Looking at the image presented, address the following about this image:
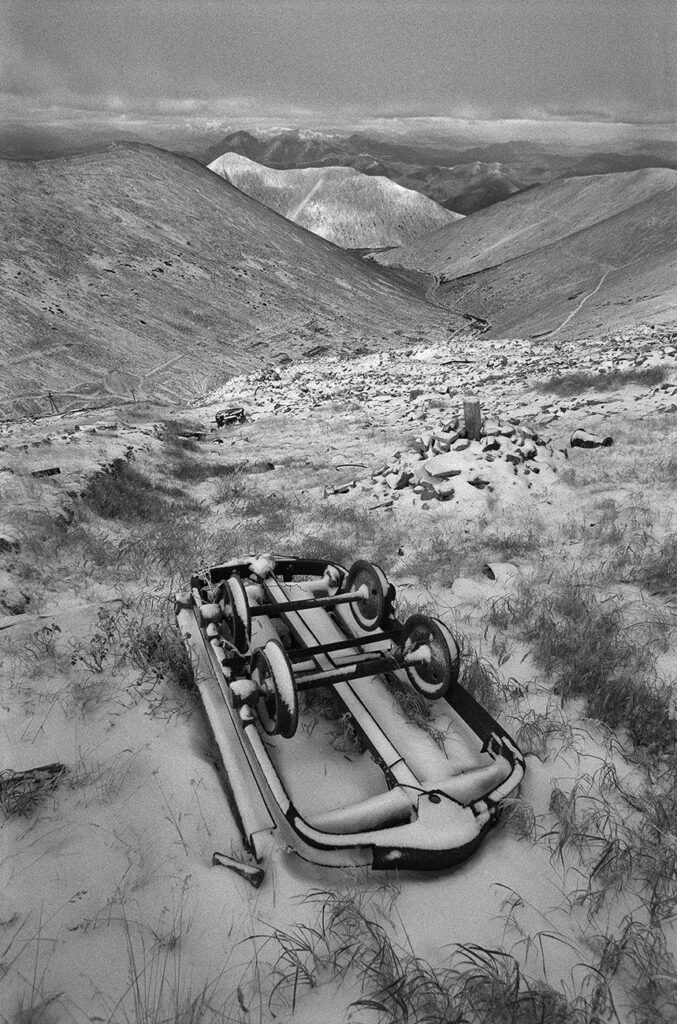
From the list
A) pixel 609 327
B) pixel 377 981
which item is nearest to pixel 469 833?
pixel 377 981

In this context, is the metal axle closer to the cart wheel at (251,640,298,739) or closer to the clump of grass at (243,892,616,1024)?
the cart wheel at (251,640,298,739)

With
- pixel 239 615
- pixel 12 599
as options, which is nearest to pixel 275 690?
pixel 239 615

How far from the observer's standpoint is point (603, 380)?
1614cm

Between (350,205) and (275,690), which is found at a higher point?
(350,205)

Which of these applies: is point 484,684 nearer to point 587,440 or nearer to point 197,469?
point 587,440

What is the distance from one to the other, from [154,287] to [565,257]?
47.3m

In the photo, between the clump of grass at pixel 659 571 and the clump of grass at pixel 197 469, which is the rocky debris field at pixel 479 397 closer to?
the clump of grass at pixel 659 571

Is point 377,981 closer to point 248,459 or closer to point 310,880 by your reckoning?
point 310,880

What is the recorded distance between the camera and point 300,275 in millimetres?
42625

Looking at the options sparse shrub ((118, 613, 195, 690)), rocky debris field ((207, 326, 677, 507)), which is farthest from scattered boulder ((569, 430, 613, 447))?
sparse shrub ((118, 613, 195, 690))

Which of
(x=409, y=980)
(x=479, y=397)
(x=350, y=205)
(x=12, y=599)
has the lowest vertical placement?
(x=479, y=397)

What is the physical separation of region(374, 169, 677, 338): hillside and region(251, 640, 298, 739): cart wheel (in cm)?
3439

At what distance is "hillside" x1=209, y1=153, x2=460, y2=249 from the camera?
10950 centimetres

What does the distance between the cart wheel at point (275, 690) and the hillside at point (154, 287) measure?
2269cm
